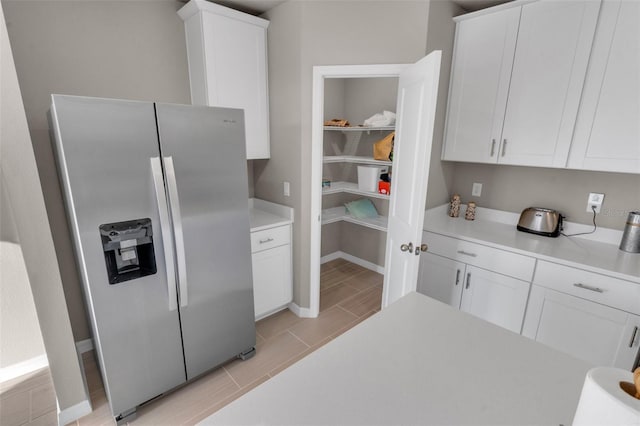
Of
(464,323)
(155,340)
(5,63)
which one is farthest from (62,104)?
(464,323)

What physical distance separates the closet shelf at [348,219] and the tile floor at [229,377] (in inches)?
29.3

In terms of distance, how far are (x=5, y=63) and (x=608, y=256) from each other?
3295mm

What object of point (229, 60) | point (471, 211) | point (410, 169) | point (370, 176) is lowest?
point (471, 211)

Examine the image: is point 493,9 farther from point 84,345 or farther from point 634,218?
point 84,345

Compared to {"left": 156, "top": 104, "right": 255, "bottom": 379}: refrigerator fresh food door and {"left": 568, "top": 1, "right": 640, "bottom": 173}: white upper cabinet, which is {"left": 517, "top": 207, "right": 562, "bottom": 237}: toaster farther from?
{"left": 156, "top": 104, "right": 255, "bottom": 379}: refrigerator fresh food door

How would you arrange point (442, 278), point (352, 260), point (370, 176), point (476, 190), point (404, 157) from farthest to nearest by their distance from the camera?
point (352, 260) < point (370, 176) < point (476, 190) < point (442, 278) < point (404, 157)

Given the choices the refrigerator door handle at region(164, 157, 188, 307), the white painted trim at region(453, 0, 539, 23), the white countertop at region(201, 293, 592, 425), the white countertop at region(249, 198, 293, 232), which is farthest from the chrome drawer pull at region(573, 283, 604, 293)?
the refrigerator door handle at region(164, 157, 188, 307)

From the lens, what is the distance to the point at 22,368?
6.53 feet

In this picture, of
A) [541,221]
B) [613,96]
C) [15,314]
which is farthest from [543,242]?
[15,314]

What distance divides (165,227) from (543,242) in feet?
7.84

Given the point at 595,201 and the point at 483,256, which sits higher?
the point at 595,201

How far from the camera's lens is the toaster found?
2.12 meters

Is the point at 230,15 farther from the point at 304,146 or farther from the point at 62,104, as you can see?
the point at 62,104

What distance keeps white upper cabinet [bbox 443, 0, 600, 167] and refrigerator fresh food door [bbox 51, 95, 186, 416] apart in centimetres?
214
